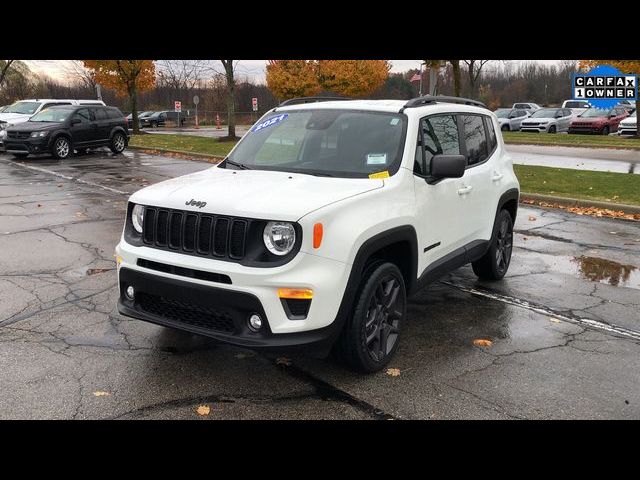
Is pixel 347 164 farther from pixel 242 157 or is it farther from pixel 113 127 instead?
pixel 113 127

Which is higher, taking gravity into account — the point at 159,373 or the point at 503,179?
the point at 503,179

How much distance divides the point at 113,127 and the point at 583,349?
19241 millimetres

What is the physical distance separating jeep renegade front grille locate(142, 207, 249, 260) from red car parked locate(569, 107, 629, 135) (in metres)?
32.8

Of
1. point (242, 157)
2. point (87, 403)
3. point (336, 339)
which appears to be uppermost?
point (242, 157)

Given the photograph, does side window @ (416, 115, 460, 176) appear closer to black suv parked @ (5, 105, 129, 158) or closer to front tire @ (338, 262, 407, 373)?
front tire @ (338, 262, 407, 373)

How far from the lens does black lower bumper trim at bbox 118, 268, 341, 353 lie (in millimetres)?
3484

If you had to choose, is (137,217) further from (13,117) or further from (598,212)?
(13,117)

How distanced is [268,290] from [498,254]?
12.0 feet

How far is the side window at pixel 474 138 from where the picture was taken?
5574 mm

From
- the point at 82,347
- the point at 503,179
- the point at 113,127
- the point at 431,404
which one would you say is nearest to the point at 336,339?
the point at 431,404

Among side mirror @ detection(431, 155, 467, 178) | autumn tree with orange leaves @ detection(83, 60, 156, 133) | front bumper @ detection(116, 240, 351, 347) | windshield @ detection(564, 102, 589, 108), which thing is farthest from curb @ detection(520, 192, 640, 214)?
windshield @ detection(564, 102, 589, 108)

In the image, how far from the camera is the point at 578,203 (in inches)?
427

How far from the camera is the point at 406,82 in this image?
8088cm

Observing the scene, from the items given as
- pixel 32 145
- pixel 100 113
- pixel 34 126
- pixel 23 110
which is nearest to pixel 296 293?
pixel 32 145
